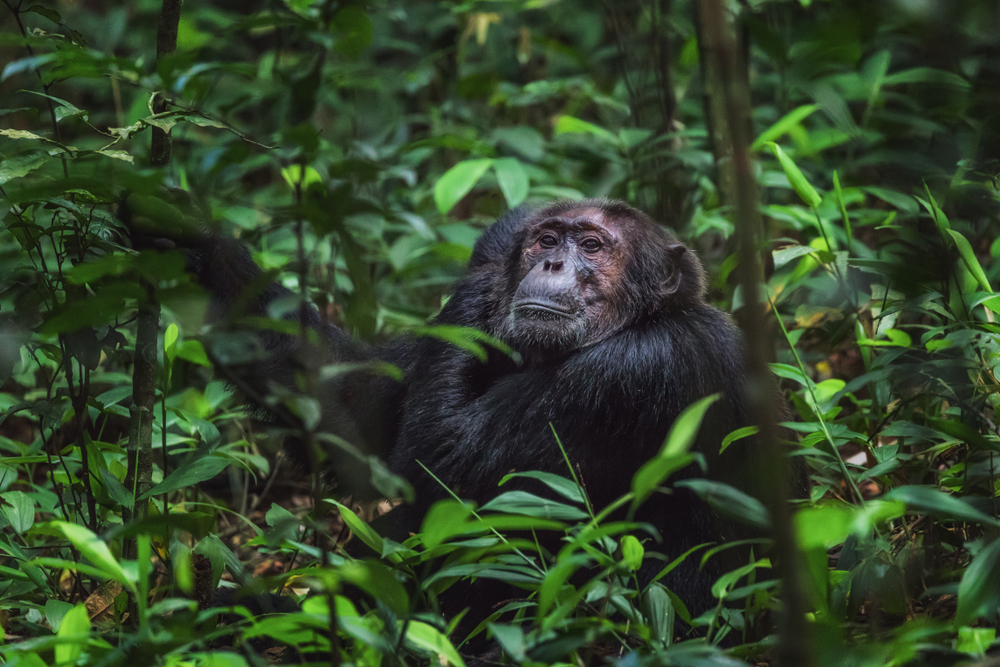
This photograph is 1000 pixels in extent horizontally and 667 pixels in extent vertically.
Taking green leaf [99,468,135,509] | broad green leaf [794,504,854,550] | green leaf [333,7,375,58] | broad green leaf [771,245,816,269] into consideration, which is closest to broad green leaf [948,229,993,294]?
broad green leaf [771,245,816,269]

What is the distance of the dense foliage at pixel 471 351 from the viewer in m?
2.01

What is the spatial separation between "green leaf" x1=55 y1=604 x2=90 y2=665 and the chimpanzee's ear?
247 cm

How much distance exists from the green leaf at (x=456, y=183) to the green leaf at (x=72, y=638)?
9.60 feet

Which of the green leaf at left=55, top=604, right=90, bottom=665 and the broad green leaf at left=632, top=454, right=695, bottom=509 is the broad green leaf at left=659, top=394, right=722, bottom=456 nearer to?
the broad green leaf at left=632, top=454, right=695, bottom=509

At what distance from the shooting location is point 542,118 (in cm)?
749

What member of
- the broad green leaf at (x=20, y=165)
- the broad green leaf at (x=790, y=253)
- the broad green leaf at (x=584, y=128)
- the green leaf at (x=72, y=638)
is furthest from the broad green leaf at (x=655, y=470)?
the broad green leaf at (x=584, y=128)

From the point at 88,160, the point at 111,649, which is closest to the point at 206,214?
the point at 88,160

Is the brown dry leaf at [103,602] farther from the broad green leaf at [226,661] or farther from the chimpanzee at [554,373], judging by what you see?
the broad green leaf at [226,661]

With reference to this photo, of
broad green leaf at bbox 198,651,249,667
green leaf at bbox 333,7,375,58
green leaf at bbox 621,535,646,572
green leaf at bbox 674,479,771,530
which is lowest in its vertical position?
broad green leaf at bbox 198,651,249,667

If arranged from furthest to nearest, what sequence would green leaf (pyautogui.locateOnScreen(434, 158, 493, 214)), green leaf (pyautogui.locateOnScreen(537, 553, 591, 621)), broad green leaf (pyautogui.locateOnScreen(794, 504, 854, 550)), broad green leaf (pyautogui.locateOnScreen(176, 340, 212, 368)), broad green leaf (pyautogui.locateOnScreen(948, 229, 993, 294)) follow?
1. green leaf (pyautogui.locateOnScreen(434, 158, 493, 214))
2. broad green leaf (pyautogui.locateOnScreen(176, 340, 212, 368))
3. broad green leaf (pyautogui.locateOnScreen(948, 229, 993, 294))
4. green leaf (pyautogui.locateOnScreen(537, 553, 591, 621))
5. broad green leaf (pyautogui.locateOnScreen(794, 504, 854, 550))

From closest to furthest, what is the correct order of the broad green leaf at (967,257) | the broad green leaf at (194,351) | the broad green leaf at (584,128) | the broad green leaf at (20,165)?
the broad green leaf at (20,165)
the broad green leaf at (967,257)
the broad green leaf at (194,351)
the broad green leaf at (584,128)

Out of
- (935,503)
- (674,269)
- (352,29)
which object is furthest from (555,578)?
(674,269)

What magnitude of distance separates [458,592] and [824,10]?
5258mm

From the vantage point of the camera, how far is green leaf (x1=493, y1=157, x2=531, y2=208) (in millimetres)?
4816
